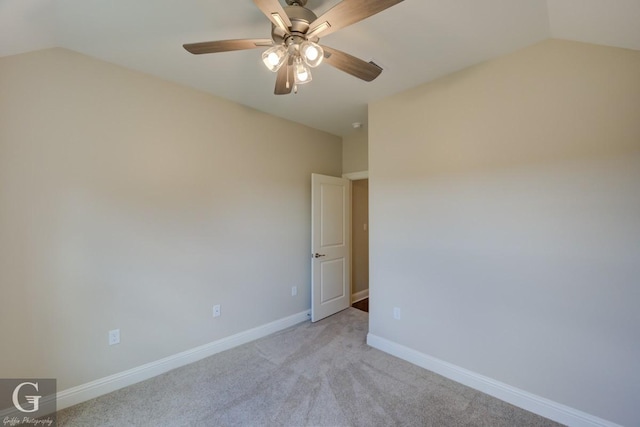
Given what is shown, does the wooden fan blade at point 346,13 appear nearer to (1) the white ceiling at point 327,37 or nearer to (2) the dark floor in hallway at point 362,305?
(1) the white ceiling at point 327,37

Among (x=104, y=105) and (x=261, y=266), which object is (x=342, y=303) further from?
(x=104, y=105)

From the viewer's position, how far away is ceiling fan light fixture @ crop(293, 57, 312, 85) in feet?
4.77

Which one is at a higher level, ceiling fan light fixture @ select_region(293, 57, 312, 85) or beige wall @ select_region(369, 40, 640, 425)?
ceiling fan light fixture @ select_region(293, 57, 312, 85)

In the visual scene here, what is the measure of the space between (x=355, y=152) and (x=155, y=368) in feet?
11.3

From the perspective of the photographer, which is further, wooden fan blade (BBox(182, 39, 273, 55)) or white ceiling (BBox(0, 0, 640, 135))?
white ceiling (BBox(0, 0, 640, 135))

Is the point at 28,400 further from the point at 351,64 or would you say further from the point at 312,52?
the point at 351,64

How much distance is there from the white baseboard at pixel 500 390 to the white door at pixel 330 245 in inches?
40.9

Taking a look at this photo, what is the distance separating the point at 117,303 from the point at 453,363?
287cm

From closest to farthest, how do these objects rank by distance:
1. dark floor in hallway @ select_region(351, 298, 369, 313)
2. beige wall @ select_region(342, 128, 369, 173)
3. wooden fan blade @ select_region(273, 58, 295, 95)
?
1. wooden fan blade @ select_region(273, 58, 295, 95)
2. beige wall @ select_region(342, 128, 369, 173)
3. dark floor in hallway @ select_region(351, 298, 369, 313)

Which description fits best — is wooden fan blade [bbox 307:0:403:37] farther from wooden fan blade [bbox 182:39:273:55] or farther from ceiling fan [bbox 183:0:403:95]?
wooden fan blade [bbox 182:39:273:55]

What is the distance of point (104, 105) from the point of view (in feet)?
6.88

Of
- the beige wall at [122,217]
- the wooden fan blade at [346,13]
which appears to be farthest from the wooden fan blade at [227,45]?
the beige wall at [122,217]

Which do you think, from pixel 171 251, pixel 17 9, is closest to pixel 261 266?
pixel 171 251

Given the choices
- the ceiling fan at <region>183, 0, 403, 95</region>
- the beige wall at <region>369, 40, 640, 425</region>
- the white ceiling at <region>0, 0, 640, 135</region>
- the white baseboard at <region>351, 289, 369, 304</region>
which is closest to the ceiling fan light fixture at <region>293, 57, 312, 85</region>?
the ceiling fan at <region>183, 0, 403, 95</region>
